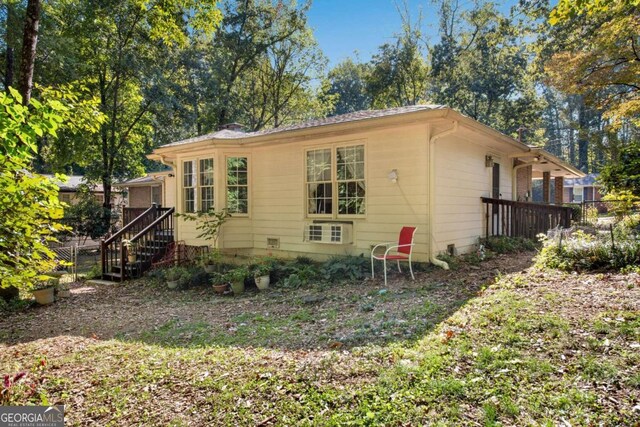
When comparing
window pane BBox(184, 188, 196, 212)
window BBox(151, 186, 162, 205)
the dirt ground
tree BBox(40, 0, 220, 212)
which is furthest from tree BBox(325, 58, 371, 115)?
the dirt ground

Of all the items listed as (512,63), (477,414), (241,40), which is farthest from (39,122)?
(512,63)

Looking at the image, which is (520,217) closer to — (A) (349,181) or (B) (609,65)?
(B) (609,65)

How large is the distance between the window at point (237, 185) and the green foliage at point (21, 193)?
578 cm

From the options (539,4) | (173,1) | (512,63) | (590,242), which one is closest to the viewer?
(590,242)

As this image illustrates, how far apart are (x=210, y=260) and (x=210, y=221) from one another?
Result: 902mm

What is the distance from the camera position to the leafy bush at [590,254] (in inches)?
206

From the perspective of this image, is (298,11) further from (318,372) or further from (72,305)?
(318,372)

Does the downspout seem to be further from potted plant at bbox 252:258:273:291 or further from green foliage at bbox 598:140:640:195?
green foliage at bbox 598:140:640:195

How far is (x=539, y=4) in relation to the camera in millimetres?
15492

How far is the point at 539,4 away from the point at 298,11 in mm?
→ 12811

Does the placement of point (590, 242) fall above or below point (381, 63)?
below

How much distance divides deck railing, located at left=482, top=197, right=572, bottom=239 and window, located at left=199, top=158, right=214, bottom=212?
6717 mm

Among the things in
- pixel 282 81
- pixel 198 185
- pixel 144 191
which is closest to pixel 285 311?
pixel 198 185

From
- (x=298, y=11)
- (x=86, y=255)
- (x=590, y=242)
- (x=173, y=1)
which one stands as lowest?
(x=86, y=255)
